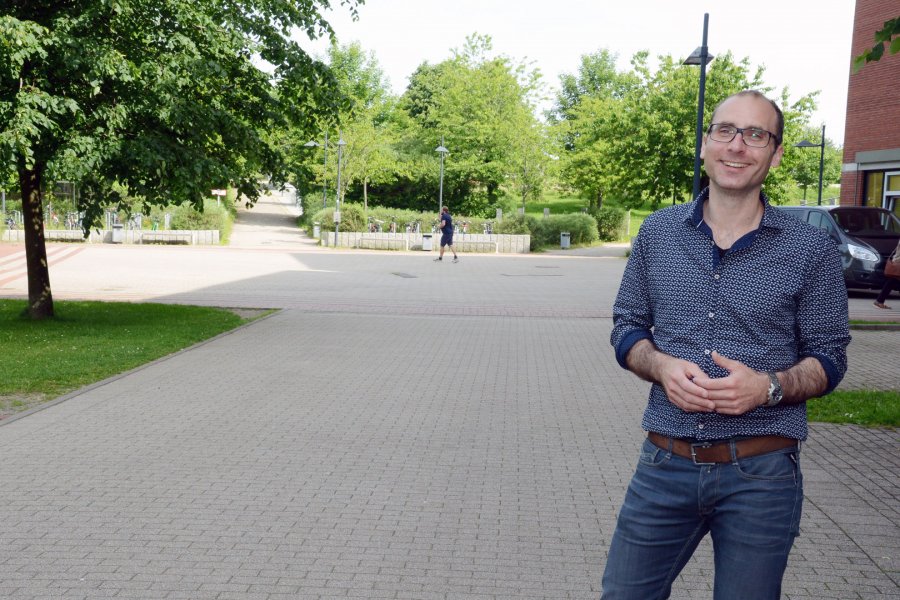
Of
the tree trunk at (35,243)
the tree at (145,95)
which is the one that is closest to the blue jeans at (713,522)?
the tree at (145,95)

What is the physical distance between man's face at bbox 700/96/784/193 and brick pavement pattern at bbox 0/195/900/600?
7.33 ft

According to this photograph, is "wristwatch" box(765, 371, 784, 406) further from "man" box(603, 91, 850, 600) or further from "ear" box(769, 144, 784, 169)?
"ear" box(769, 144, 784, 169)

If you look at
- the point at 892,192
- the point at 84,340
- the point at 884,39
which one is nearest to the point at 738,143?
the point at 884,39

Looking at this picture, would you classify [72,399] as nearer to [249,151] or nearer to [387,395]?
[387,395]

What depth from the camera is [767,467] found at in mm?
2459

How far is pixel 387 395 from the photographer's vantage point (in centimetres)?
884

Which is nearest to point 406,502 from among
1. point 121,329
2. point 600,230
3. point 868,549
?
point 868,549

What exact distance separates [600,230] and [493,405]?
139 ft

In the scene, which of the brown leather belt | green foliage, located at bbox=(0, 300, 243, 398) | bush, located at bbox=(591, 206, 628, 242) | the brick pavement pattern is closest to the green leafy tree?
bush, located at bbox=(591, 206, 628, 242)

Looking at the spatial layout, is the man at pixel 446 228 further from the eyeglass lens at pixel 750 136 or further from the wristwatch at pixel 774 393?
the wristwatch at pixel 774 393

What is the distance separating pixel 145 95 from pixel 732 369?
10.3m

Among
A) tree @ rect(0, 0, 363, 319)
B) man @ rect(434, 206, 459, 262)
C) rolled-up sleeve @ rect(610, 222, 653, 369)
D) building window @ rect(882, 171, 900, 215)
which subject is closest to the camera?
rolled-up sleeve @ rect(610, 222, 653, 369)

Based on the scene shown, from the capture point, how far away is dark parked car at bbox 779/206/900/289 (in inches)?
778

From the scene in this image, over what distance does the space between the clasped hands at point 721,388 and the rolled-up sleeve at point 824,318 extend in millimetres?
216
